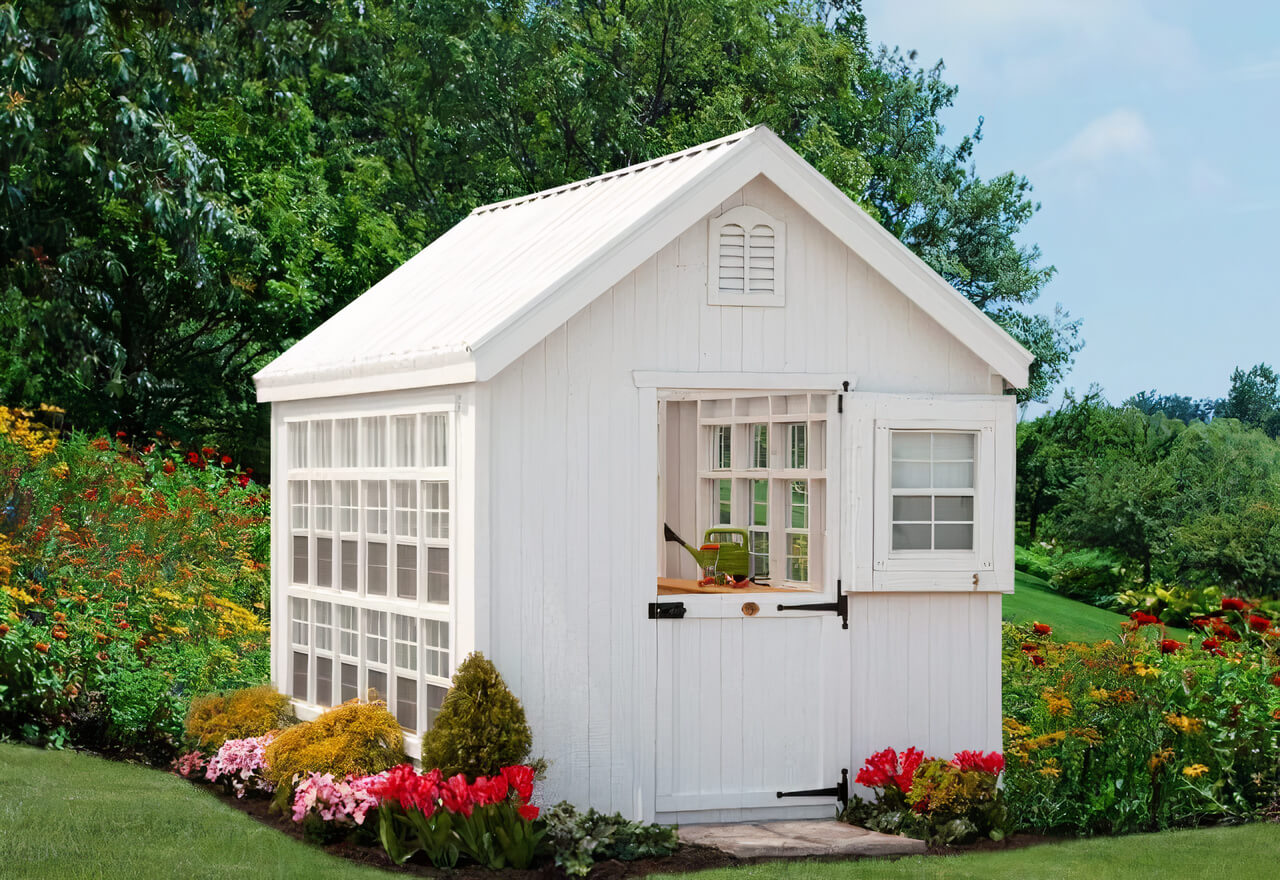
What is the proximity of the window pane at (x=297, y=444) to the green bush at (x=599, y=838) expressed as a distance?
134 inches

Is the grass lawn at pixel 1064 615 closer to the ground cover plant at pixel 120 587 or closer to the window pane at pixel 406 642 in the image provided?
the ground cover plant at pixel 120 587

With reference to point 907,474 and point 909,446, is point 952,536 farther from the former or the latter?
point 909,446

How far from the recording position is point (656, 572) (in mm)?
8508

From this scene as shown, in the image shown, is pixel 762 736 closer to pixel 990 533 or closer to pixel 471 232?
pixel 990 533

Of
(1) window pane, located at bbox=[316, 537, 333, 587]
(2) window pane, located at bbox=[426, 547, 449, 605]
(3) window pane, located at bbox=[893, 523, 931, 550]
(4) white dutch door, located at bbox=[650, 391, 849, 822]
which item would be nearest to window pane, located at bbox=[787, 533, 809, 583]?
(4) white dutch door, located at bbox=[650, 391, 849, 822]

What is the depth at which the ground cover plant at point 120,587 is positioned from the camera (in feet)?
34.4

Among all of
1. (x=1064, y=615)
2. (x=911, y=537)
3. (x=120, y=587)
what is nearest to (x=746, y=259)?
(x=911, y=537)

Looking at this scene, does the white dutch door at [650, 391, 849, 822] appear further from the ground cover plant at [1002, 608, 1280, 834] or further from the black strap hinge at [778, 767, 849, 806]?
the ground cover plant at [1002, 608, 1280, 834]

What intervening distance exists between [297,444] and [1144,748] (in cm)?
579

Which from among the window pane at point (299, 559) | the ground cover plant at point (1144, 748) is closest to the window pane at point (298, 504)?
the window pane at point (299, 559)

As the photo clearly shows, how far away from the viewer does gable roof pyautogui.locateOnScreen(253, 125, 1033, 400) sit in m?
8.02

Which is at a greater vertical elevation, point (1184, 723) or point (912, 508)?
point (912, 508)

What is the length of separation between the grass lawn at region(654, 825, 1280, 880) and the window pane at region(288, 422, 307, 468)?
4.28 metres

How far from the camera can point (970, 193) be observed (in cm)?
2912
